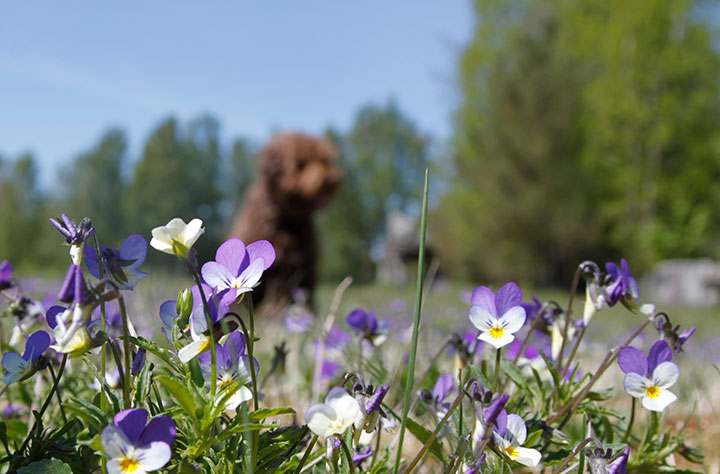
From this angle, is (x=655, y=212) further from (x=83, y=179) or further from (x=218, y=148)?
(x=83, y=179)

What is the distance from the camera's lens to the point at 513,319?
84cm

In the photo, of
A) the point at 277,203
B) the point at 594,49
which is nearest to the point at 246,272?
the point at 277,203

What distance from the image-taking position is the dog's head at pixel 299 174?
614 centimetres

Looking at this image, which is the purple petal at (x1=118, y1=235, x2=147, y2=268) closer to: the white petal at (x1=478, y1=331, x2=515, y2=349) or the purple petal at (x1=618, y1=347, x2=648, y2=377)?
the white petal at (x1=478, y1=331, x2=515, y2=349)

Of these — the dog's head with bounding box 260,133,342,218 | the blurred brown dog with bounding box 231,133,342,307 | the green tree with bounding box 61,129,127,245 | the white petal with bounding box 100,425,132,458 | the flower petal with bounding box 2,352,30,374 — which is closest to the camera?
the white petal with bounding box 100,425,132,458

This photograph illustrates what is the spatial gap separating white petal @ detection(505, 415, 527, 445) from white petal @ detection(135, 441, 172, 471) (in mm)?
425

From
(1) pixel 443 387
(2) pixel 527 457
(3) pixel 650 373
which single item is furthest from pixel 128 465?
(3) pixel 650 373

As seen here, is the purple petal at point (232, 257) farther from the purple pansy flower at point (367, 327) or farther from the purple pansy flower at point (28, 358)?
the purple pansy flower at point (367, 327)

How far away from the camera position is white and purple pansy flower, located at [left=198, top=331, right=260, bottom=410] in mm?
700

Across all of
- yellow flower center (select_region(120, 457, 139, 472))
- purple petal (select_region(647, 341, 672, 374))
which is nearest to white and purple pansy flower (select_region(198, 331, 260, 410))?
yellow flower center (select_region(120, 457, 139, 472))

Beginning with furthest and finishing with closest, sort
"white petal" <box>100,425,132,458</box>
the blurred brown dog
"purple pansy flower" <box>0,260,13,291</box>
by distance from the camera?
1. the blurred brown dog
2. "purple pansy flower" <box>0,260,13,291</box>
3. "white petal" <box>100,425,132,458</box>

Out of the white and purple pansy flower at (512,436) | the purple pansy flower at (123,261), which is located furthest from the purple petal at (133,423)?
the white and purple pansy flower at (512,436)

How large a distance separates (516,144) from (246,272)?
19.4m

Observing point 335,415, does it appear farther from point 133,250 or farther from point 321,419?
point 133,250
